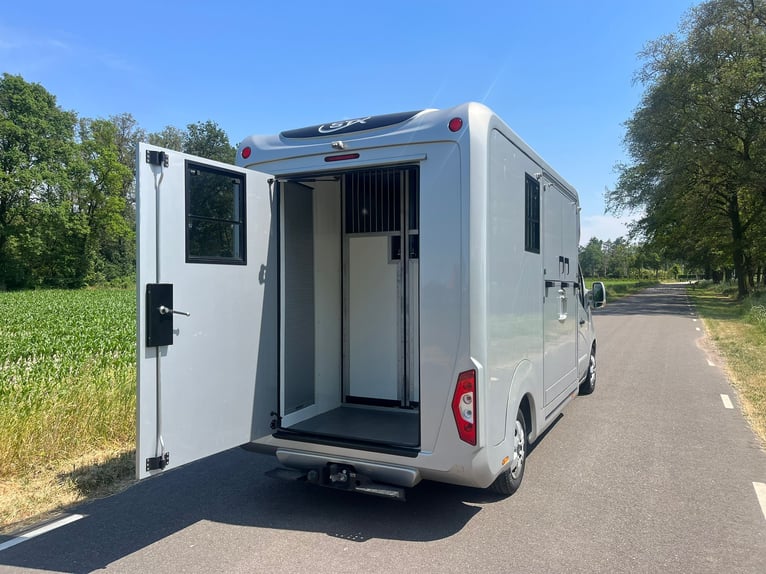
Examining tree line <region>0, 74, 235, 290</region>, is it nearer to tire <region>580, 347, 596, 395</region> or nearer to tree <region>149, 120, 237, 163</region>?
tree <region>149, 120, 237, 163</region>

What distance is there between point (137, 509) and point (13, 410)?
232 centimetres

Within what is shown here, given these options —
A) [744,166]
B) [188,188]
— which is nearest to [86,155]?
[744,166]

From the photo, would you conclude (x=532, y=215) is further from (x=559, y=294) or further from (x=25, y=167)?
(x=25, y=167)

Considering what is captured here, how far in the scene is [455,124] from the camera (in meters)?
3.63

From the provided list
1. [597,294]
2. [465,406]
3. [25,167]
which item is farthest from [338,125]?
[25,167]

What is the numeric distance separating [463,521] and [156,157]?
327 centimetres

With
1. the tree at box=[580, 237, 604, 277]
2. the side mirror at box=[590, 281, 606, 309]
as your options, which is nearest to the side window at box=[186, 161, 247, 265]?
the side mirror at box=[590, 281, 606, 309]

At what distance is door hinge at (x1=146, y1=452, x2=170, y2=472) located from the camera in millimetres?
3273

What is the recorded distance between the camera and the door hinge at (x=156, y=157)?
10.6 ft

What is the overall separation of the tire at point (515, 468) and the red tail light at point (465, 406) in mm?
734

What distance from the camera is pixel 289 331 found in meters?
4.56

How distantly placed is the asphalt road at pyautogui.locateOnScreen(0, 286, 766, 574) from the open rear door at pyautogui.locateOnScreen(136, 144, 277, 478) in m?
0.69

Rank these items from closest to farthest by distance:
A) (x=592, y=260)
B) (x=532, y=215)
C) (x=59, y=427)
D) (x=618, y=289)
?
(x=532, y=215) < (x=59, y=427) < (x=618, y=289) < (x=592, y=260)

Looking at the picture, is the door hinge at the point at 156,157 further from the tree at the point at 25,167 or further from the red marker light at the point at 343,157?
the tree at the point at 25,167
